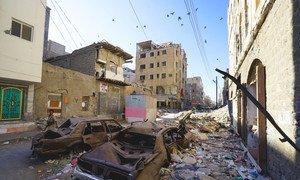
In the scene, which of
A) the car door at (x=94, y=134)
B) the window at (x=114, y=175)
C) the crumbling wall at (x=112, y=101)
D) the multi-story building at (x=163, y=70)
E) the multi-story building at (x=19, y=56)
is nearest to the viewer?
the window at (x=114, y=175)

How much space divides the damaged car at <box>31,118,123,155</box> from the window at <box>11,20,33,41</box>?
24.5 feet

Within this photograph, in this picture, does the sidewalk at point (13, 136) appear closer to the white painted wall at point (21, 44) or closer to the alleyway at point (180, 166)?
the alleyway at point (180, 166)

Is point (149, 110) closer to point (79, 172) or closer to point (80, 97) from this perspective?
point (80, 97)

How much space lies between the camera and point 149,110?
70.5ft

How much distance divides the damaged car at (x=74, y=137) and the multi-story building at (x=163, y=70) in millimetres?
36946

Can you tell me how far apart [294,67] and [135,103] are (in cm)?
1841

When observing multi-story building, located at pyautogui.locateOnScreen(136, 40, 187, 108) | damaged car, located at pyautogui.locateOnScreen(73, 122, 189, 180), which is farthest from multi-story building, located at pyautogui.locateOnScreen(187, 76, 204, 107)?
damaged car, located at pyautogui.locateOnScreen(73, 122, 189, 180)

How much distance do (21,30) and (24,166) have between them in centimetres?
900

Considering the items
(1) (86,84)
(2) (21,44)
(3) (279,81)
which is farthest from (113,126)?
(1) (86,84)

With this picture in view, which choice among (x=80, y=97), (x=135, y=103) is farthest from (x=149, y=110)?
(x=80, y=97)

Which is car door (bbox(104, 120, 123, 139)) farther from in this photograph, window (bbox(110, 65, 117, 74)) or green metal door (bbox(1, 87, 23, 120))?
window (bbox(110, 65, 117, 74))

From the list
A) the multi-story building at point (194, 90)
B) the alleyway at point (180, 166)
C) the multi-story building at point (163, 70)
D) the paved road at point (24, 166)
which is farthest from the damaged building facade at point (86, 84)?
the multi-story building at point (194, 90)

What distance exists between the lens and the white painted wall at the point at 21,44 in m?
10.4

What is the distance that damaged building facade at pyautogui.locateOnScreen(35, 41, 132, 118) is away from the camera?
1425 centimetres
